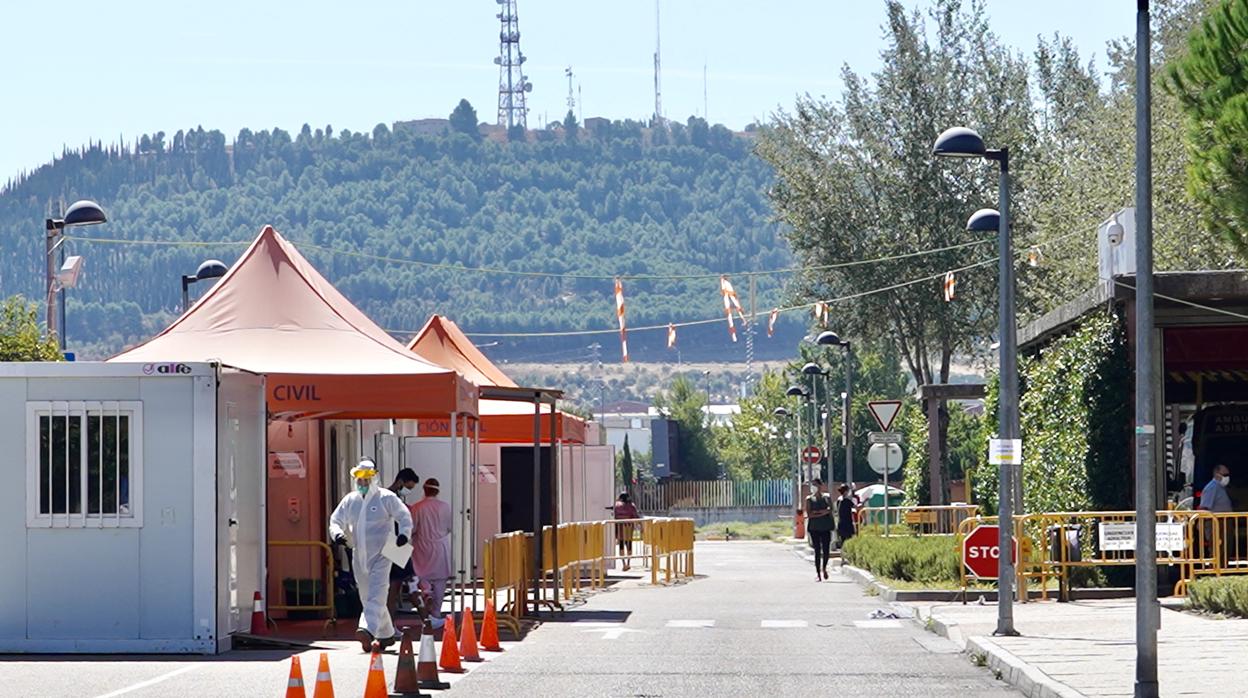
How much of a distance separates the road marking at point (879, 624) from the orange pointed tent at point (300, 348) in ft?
17.4

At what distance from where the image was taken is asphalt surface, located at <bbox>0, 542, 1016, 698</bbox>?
57.0ft

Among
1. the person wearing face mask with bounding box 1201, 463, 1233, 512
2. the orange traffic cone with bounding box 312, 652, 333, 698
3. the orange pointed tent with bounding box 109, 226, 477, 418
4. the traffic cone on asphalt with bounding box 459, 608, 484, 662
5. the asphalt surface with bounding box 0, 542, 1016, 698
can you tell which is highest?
the orange pointed tent with bounding box 109, 226, 477, 418

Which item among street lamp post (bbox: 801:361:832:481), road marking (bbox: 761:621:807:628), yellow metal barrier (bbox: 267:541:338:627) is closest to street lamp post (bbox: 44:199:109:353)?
yellow metal barrier (bbox: 267:541:338:627)

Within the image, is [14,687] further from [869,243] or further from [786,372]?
[786,372]

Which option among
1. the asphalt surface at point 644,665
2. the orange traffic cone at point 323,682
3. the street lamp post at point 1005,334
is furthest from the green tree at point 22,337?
the orange traffic cone at point 323,682

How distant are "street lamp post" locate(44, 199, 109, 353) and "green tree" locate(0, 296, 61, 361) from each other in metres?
0.28

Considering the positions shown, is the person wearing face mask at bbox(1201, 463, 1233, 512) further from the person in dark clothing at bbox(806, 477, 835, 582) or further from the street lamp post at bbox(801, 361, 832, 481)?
the street lamp post at bbox(801, 361, 832, 481)

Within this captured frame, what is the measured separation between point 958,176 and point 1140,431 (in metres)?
41.1

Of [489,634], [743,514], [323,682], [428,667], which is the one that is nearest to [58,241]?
[489,634]

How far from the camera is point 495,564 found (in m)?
24.3

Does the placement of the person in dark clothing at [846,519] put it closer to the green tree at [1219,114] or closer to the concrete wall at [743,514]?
the green tree at [1219,114]

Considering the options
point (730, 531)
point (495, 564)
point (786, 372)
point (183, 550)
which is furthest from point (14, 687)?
point (786, 372)

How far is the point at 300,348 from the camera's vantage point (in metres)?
24.9

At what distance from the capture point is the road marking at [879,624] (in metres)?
25.4
